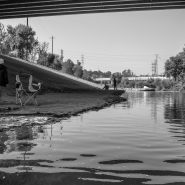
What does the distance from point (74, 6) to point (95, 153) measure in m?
27.8

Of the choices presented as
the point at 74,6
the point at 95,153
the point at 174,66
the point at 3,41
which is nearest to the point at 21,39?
the point at 3,41

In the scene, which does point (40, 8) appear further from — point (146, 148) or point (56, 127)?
point (146, 148)

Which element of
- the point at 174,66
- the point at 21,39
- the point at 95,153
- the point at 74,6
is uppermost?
the point at 21,39

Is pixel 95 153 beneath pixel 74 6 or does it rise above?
beneath

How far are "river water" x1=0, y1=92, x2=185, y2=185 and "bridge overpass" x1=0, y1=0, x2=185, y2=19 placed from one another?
22182 millimetres

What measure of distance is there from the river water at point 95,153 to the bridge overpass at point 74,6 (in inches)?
873

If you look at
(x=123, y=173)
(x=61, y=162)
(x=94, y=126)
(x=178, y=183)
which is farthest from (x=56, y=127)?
(x=178, y=183)

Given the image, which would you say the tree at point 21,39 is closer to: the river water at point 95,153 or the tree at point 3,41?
the tree at point 3,41

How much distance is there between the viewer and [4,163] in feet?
15.1

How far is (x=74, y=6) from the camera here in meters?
31.8

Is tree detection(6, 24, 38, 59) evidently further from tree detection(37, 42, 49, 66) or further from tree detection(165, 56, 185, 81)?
tree detection(165, 56, 185, 81)

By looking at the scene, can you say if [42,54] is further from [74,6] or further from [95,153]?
[95,153]

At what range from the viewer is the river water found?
13.5ft

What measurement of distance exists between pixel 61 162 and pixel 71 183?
99 cm
